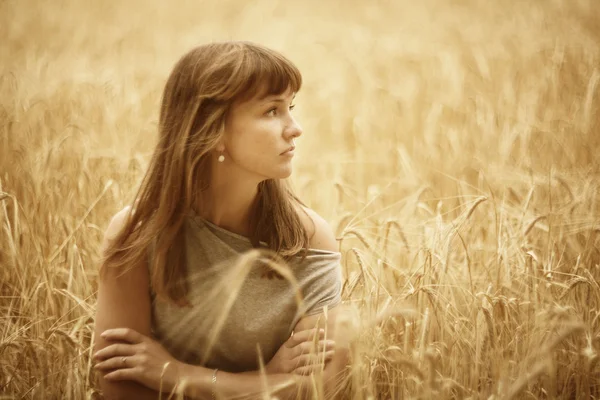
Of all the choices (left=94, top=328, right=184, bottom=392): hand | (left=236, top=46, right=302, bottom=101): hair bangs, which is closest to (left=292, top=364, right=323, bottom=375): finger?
(left=94, top=328, right=184, bottom=392): hand

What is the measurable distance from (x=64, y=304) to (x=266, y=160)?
978mm

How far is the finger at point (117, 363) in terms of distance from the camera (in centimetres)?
163

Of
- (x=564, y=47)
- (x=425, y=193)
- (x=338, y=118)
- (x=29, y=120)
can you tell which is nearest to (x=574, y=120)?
(x=425, y=193)

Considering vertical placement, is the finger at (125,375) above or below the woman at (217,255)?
below

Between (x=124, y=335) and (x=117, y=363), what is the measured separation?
3.0 inches

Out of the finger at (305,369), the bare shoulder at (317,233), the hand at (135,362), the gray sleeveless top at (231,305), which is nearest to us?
the finger at (305,369)

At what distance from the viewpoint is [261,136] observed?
1701 mm

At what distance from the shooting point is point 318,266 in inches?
71.9

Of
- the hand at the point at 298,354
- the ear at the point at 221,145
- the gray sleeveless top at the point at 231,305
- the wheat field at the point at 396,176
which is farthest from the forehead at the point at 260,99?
the hand at the point at 298,354

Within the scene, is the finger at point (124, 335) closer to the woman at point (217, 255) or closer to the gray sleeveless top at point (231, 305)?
the woman at point (217, 255)

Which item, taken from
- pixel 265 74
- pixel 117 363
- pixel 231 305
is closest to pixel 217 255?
pixel 231 305

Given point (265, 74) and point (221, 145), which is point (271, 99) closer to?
point (265, 74)

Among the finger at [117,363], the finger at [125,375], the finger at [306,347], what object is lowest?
the finger at [125,375]

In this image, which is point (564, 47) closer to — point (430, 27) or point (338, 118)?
point (338, 118)
